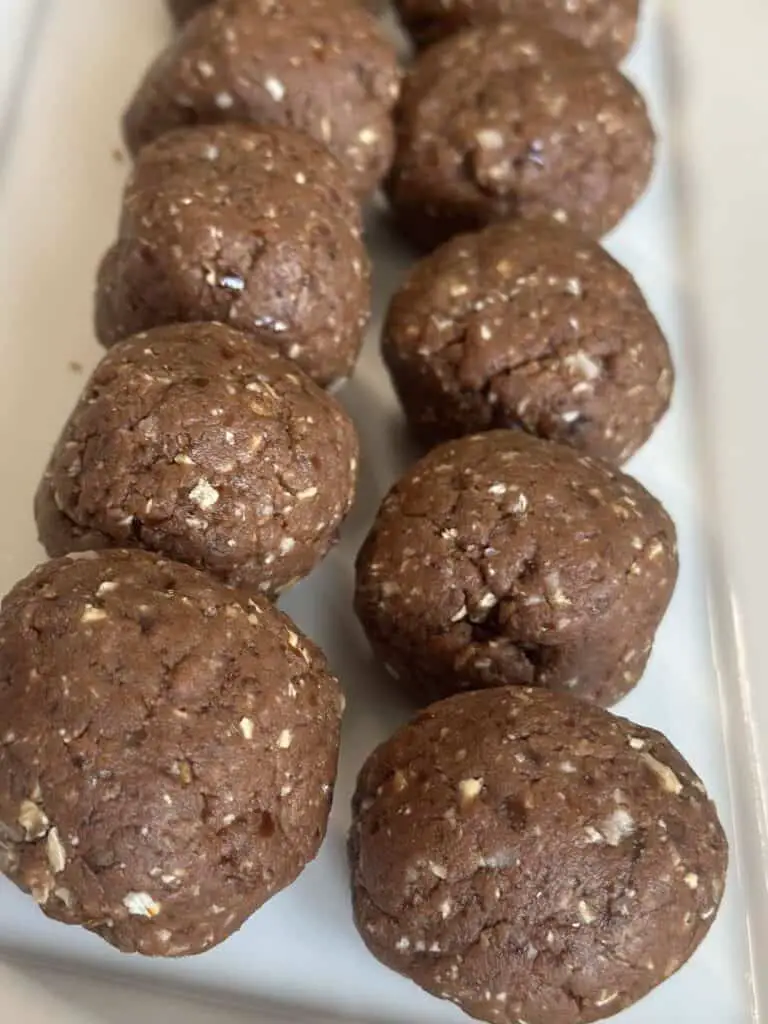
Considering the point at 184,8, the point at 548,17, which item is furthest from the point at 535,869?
the point at 184,8

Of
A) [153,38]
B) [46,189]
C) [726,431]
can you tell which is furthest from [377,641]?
[153,38]

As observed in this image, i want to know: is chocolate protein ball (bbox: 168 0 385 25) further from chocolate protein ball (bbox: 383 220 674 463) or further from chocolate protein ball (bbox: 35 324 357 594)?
chocolate protein ball (bbox: 35 324 357 594)

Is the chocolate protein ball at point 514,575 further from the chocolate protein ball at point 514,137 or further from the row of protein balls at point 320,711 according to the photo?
the chocolate protein ball at point 514,137

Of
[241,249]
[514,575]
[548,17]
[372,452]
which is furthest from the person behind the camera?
[548,17]

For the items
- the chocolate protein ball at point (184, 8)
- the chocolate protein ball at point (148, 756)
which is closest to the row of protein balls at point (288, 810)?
the chocolate protein ball at point (148, 756)

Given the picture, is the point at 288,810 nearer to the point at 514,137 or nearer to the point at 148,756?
the point at 148,756

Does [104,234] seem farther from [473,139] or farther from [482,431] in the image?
[482,431]
